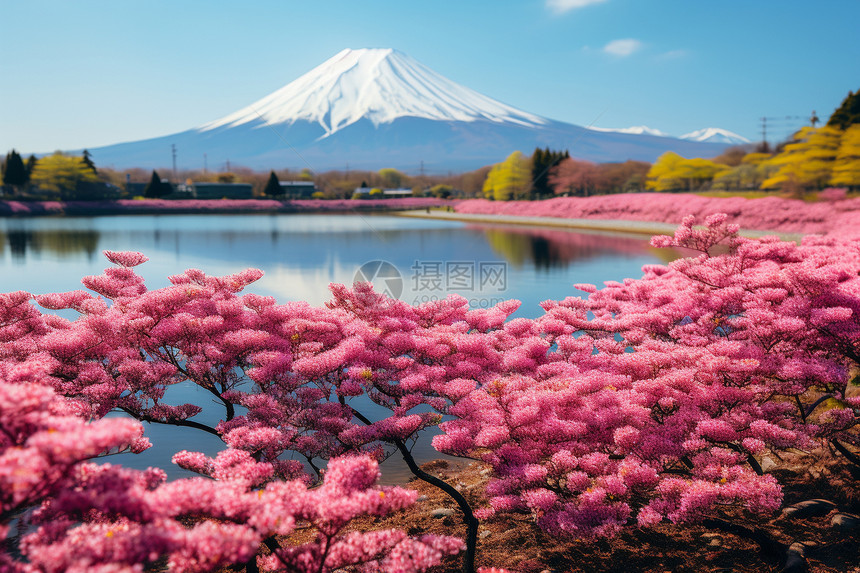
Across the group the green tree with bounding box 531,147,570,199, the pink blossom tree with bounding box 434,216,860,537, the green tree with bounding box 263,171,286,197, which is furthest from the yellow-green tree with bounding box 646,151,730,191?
the pink blossom tree with bounding box 434,216,860,537

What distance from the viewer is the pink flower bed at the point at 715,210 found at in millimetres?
39594

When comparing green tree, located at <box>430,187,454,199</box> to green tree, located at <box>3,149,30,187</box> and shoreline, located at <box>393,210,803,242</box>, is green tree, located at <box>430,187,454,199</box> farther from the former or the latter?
green tree, located at <box>3,149,30,187</box>

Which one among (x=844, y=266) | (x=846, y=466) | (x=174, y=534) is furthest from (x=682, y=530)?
(x=174, y=534)

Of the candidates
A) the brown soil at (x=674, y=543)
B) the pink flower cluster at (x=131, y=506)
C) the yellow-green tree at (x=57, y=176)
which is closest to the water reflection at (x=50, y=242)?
the brown soil at (x=674, y=543)

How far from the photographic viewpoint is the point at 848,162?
48.0m

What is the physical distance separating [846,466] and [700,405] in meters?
3.93

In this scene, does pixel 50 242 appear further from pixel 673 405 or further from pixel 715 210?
pixel 715 210

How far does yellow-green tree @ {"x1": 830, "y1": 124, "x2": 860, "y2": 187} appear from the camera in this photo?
45.7 metres

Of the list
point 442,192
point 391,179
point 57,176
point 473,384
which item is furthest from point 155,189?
point 473,384

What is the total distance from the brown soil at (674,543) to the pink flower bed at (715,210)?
24199 millimetres

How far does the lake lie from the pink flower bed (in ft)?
29.5

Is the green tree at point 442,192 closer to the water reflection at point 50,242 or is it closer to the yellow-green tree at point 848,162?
the yellow-green tree at point 848,162

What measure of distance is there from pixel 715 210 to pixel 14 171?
96.1 m

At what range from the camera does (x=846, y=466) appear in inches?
307
